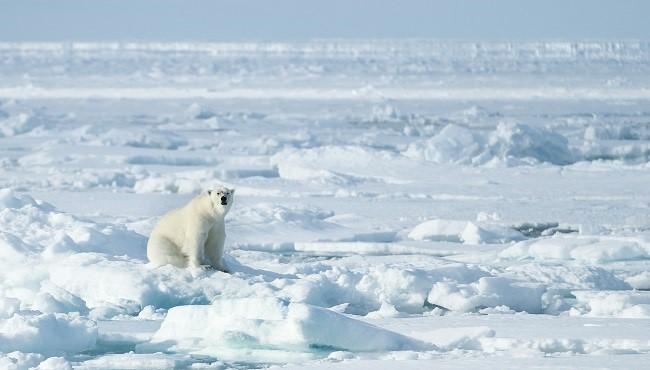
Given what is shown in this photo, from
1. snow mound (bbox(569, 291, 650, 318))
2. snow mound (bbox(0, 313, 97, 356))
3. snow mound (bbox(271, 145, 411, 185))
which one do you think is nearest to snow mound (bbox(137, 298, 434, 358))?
snow mound (bbox(0, 313, 97, 356))

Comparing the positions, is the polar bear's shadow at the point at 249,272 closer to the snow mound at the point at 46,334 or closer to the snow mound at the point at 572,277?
the snow mound at the point at 46,334

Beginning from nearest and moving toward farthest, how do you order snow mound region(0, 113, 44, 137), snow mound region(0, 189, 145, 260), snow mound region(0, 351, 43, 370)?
snow mound region(0, 351, 43, 370) → snow mound region(0, 189, 145, 260) → snow mound region(0, 113, 44, 137)

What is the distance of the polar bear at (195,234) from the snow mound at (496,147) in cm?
660

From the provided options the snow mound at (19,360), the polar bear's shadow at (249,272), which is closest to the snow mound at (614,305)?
the polar bear's shadow at (249,272)

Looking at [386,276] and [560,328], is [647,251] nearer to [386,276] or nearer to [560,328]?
[386,276]

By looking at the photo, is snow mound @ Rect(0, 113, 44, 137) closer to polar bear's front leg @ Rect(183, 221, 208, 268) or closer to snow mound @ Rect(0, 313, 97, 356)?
polar bear's front leg @ Rect(183, 221, 208, 268)

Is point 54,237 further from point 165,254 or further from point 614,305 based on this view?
point 614,305

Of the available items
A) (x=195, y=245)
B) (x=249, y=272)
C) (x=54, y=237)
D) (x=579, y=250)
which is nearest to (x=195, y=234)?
(x=195, y=245)

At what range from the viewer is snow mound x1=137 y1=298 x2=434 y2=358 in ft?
12.7

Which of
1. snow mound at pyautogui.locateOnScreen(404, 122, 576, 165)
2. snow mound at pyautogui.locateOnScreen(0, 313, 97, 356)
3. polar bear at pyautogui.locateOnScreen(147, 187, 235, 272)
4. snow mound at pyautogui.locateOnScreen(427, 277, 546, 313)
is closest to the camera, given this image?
snow mound at pyautogui.locateOnScreen(0, 313, 97, 356)

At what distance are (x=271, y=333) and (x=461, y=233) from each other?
3.38 metres

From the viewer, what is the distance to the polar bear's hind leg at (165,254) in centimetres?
478

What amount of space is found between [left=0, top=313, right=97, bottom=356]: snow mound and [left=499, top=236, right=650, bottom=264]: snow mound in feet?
9.68

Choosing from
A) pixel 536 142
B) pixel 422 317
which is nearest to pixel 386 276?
pixel 422 317
